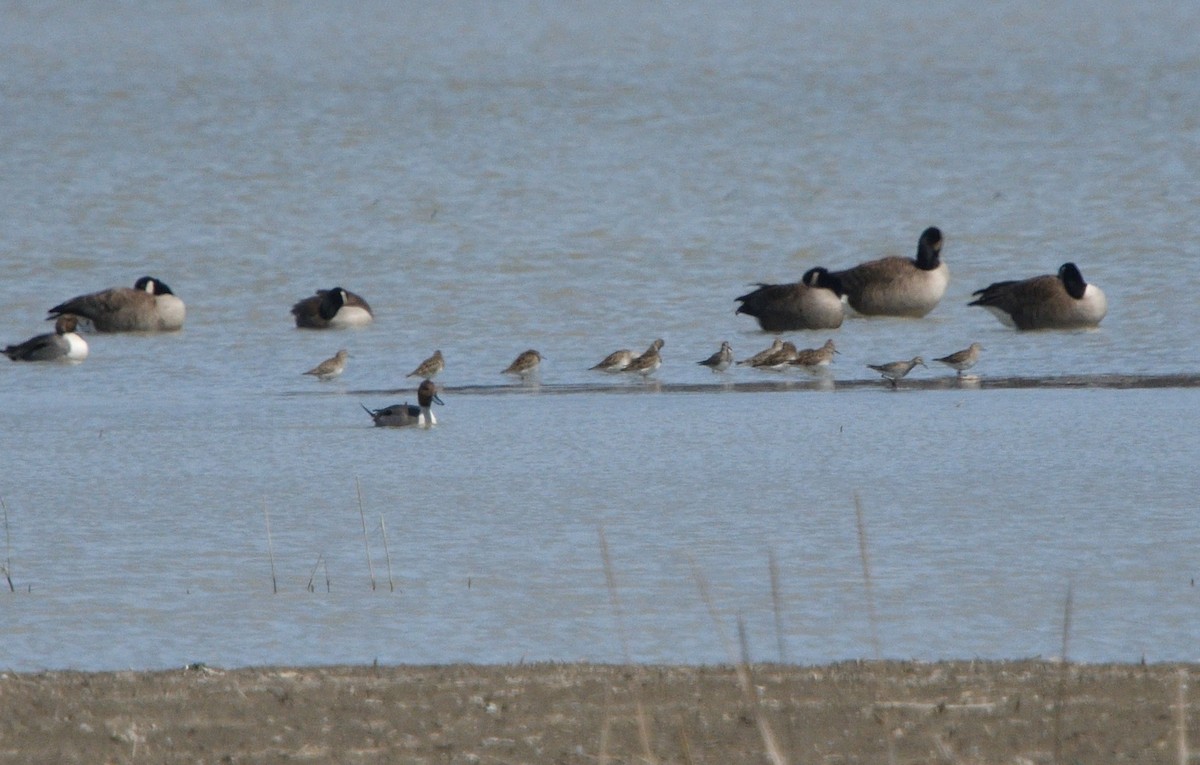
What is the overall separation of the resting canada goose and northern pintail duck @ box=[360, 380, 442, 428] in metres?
6.49

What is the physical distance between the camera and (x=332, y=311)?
17109 mm

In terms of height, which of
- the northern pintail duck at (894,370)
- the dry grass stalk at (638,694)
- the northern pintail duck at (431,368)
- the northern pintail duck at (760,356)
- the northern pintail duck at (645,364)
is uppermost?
the dry grass stalk at (638,694)

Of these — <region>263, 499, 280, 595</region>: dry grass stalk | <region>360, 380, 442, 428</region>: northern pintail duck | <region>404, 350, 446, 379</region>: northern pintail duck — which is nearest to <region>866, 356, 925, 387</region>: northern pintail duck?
<region>404, 350, 446, 379</region>: northern pintail duck

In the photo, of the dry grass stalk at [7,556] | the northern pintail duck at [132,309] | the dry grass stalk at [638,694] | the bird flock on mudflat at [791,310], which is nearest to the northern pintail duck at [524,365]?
the bird flock on mudflat at [791,310]

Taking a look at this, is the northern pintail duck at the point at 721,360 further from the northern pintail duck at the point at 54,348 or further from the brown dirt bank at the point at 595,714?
the brown dirt bank at the point at 595,714

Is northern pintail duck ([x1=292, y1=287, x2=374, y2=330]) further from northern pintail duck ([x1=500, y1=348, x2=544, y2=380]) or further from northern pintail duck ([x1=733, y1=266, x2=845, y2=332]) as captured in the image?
northern pintail duck ([x1=733, y1=266, x2=845, y2=332])

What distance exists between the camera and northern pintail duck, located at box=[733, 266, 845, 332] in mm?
17469

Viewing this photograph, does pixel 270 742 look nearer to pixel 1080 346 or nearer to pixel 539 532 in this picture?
pixel 539 532

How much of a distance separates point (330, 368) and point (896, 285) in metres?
6.34

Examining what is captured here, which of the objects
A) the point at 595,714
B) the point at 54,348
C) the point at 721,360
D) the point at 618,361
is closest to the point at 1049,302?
the point at 721,360

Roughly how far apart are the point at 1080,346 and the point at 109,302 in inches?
333

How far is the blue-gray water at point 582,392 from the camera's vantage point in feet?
23.6

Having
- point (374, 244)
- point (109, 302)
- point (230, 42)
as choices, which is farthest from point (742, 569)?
point (230, 42)

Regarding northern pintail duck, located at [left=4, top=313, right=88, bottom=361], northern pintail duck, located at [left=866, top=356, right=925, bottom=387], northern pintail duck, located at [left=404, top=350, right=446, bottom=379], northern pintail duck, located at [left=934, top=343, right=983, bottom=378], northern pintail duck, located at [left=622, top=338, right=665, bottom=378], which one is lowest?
northern pintail duck, located at [left=934, top=343, right=983, bottom=378]
